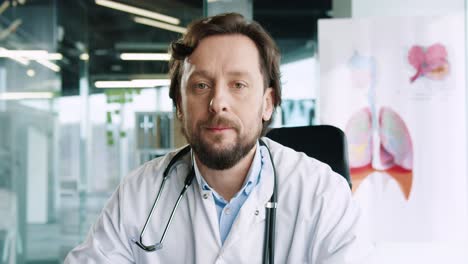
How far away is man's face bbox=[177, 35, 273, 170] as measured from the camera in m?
1.31

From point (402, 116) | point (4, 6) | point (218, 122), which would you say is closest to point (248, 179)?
point (218, 122)

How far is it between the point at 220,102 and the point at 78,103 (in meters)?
2.94

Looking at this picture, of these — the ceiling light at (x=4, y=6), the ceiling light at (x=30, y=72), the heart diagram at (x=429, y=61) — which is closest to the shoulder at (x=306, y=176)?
the heart diagram at (x=429, y=61)

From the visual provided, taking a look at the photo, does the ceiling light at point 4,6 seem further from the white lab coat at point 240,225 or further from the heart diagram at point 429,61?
the white lab coat at point 240,225

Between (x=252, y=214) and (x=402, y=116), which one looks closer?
(x=252, y=214)

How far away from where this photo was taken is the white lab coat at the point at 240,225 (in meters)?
1.31

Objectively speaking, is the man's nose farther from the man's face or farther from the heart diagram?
the heart diagram

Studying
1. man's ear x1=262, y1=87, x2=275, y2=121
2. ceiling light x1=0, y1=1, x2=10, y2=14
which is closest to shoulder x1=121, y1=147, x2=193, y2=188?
man's ear x1=262, y1=87, x2=275, y2=121

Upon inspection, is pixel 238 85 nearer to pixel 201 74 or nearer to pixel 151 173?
pixel 201 74

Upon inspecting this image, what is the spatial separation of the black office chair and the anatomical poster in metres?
1.09

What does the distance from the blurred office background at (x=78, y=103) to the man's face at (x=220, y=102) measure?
2.59m

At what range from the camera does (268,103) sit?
60.1 inches

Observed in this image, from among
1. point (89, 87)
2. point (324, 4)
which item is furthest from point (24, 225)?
point (324, 4)

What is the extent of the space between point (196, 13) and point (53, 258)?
204 centimetres
